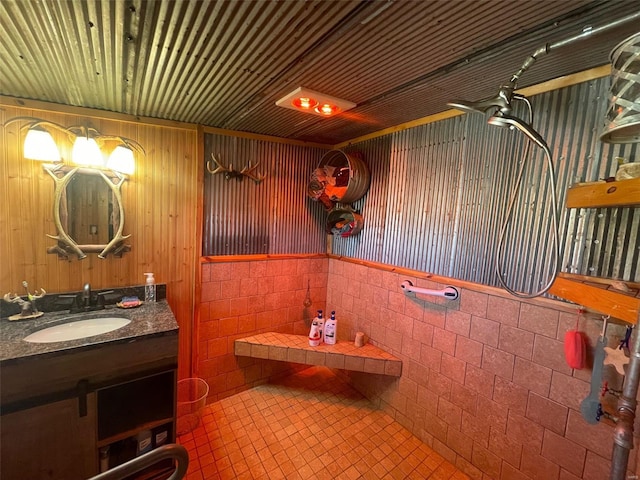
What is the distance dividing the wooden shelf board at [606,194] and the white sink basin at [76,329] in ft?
8.20

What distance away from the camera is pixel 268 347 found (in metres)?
Result: 2.46

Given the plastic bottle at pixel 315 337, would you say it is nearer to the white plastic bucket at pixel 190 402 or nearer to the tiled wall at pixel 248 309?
the tiled wall at pixel 248 309

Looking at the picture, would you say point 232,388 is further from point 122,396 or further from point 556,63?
point 556,63

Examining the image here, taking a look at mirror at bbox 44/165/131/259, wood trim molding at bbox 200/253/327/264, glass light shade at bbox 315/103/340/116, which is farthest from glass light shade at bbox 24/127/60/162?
glass light shade at bbox 315/103/340/116


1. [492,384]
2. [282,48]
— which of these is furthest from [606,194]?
[282,48]

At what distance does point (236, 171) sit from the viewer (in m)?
2.43

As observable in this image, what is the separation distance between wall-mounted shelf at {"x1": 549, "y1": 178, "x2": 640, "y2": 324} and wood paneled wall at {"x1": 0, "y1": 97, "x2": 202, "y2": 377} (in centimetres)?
238

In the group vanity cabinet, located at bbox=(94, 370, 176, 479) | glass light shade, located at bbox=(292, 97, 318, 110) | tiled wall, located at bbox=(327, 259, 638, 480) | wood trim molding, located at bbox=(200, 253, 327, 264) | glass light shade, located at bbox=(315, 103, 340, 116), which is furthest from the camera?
wood trim molding, located at bbox=(200, 253, 327, 264)

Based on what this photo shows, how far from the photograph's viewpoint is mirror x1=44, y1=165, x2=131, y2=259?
5.96 ft

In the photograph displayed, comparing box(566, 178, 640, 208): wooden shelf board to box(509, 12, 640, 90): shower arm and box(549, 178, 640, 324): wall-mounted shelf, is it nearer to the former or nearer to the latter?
box(549, 178, 640, 324): wall-mounted shelf

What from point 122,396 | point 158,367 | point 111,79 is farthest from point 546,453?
point 111,79

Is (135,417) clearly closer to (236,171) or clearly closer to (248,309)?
(248,309)

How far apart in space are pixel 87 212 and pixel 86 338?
36.5 inches

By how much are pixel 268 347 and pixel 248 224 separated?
1122mm
